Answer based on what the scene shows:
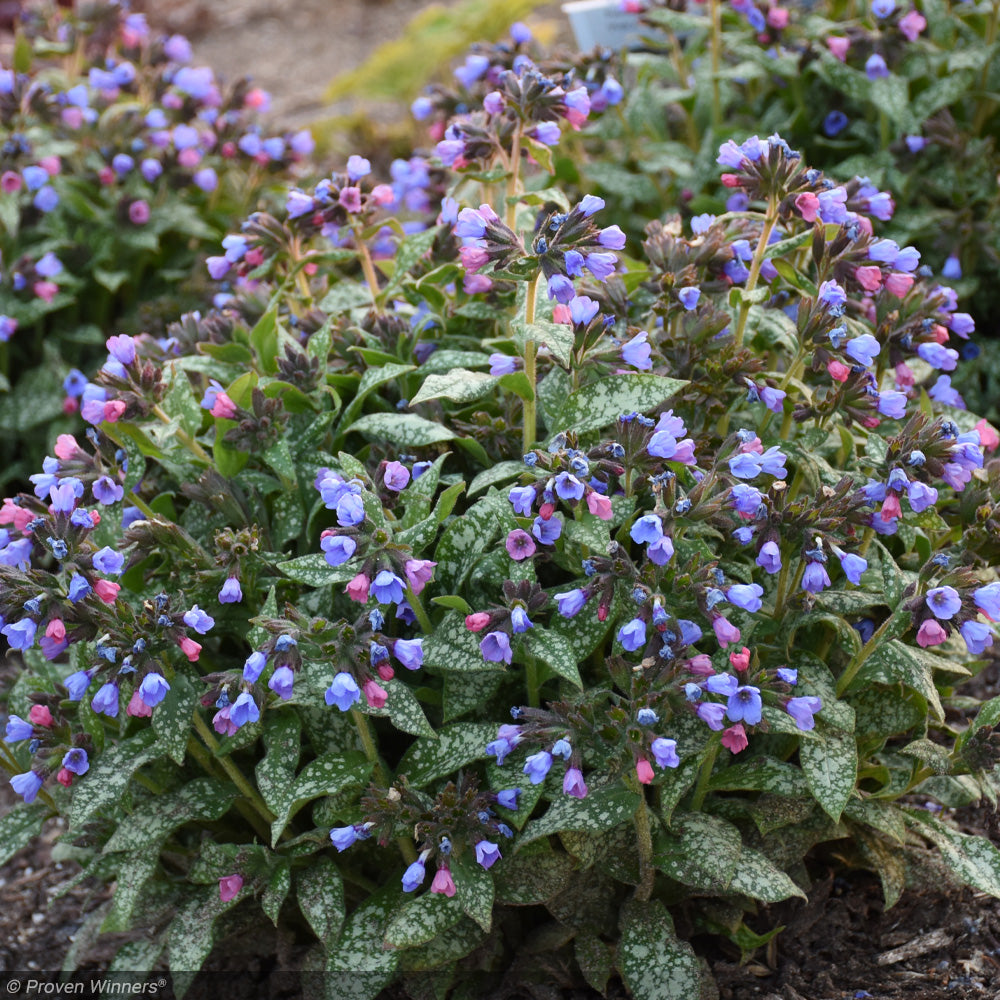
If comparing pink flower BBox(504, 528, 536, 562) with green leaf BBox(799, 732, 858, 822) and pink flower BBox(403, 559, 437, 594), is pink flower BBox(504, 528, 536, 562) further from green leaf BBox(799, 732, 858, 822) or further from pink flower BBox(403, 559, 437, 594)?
green leaf BBox(799, 732, 858, 822)

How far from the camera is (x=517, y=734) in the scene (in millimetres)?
1899

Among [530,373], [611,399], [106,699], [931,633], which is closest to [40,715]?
[106,699]

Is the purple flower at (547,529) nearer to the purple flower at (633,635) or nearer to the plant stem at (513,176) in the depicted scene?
the purple flower at (633,635)

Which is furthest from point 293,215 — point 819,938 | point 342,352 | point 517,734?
point 819,938

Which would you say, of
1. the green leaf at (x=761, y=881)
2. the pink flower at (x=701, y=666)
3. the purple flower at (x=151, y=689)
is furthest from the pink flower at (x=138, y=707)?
the green leaf at (x=761, y=881)

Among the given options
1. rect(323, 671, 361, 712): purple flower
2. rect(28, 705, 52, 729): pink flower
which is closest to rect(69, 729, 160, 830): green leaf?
rect(28, 705, 52, 729): pink flower

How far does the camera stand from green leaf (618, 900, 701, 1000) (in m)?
2.07

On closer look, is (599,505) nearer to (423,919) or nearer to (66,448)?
(423,919)

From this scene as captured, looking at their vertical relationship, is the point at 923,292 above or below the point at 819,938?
above

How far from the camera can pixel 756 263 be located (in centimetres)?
224

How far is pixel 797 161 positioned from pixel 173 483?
1544mm

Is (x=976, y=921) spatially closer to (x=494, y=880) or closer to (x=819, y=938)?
(x=819, y=938)

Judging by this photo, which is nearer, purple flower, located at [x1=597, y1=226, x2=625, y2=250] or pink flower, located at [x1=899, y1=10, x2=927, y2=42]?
purple flower, located at [x1=597, y1=226, x2=625, y2=250]

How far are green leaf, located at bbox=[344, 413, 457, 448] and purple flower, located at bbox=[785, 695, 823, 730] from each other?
2.66 feet
